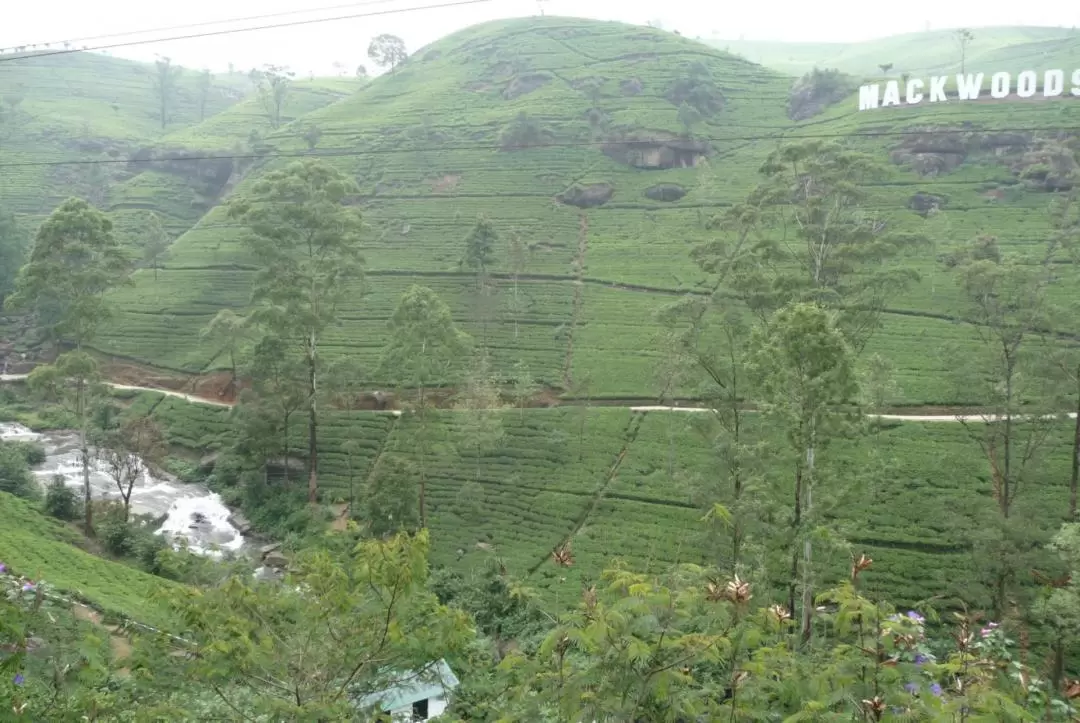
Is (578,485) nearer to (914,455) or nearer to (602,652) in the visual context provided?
(914,455)

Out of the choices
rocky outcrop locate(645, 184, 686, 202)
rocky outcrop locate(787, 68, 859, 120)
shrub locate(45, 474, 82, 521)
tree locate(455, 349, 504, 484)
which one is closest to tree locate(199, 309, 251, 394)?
shrub locate(45, 474, 82, 521)

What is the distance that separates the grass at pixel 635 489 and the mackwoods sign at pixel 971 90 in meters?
47.8

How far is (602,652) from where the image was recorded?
16.5 feet

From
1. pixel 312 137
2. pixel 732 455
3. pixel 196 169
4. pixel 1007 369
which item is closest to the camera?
pixel 732 455

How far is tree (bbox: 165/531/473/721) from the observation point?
6.48 metres

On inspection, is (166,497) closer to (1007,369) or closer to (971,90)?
(1007,369)

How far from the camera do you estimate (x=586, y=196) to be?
60.5 meters

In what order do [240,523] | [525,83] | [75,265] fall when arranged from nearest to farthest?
[75,265]
[240,523]
[525,83]

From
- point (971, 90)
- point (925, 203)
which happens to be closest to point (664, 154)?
point (925, 203)

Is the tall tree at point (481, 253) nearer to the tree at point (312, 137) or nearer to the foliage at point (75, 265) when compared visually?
the foliage at point (75, 265)

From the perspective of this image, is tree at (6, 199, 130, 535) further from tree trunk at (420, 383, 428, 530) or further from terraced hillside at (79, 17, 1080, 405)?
terraced hillside at (79, 17, 1080, 405)

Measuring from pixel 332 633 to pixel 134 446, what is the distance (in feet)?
98.5

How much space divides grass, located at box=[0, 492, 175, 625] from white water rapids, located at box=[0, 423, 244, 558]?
4.35 m

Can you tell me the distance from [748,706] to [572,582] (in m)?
20.8
